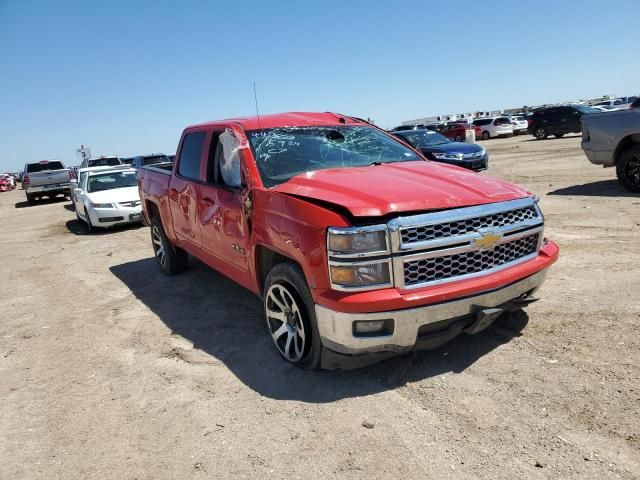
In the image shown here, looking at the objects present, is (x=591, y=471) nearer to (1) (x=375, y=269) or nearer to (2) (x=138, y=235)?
(1) (x=375, y=269)

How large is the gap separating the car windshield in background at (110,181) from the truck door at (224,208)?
863 cm

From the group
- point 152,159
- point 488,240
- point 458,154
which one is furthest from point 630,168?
point 152,159

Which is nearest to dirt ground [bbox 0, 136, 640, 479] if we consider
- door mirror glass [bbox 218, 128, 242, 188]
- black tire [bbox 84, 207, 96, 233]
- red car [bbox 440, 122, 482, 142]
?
door mirror glass [bbox 218, 128, 242, 188]

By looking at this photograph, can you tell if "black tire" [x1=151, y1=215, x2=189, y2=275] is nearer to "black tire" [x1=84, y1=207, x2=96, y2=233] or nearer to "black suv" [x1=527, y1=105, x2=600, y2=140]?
"black tire" [x1=84, y1=207, x2=96, y2=233]

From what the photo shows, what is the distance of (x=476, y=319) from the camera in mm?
3186

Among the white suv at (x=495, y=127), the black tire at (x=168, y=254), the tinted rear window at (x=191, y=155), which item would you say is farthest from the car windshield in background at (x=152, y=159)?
the white suv at (x=495, y=127)

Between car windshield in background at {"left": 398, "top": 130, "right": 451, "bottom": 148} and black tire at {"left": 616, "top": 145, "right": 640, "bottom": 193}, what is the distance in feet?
21.1

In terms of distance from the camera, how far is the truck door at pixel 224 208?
13.3ft

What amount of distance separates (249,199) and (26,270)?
6.38m

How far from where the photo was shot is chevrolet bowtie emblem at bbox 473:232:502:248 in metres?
3.13

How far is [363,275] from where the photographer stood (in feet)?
9.78

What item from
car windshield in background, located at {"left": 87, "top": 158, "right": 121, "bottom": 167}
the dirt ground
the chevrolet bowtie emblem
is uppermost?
car windshield in background, located at {"left": 87, "top": 158, "right": 121, "bottom": 167}

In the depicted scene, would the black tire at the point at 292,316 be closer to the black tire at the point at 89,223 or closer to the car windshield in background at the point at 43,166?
the black tire at the point at 89,223

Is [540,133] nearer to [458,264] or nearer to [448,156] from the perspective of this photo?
[448,156]
